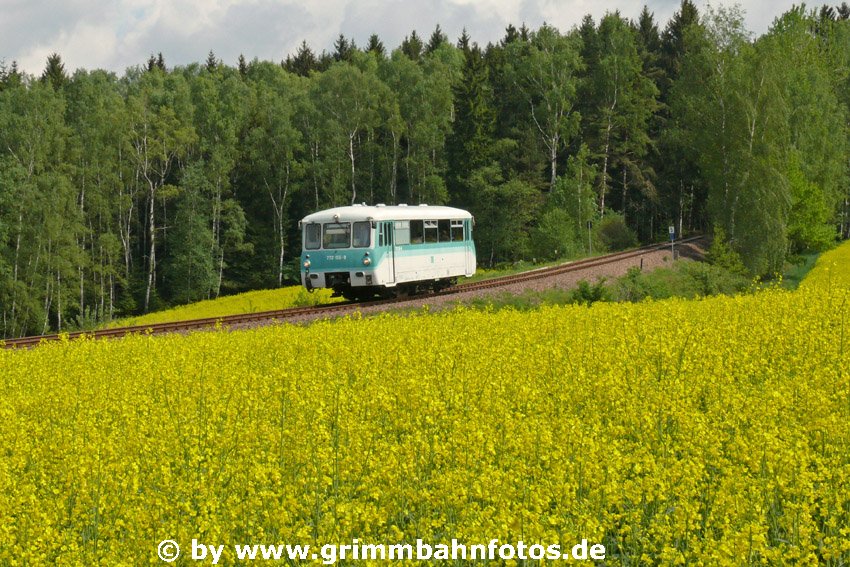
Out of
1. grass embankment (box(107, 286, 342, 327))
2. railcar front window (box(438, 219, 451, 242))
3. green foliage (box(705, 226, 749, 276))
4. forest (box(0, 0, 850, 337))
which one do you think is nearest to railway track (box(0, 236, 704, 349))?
railcar front window (box(438, 219, 451, 242))

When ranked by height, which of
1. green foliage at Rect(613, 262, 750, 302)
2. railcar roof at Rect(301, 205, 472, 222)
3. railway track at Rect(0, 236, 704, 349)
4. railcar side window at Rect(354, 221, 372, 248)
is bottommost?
railway track at Rect(0, 236, 704, 349)

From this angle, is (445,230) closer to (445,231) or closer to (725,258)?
(445,231)

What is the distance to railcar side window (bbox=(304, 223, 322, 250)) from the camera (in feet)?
90.1

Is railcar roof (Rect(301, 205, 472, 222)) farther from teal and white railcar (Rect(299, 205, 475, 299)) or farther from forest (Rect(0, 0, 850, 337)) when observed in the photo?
forest (Rect(0, 0, 850, 337))

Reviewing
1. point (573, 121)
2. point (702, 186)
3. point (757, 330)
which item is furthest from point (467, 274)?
point (702, 186)

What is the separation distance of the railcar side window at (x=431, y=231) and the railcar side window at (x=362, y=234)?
9.98 feet

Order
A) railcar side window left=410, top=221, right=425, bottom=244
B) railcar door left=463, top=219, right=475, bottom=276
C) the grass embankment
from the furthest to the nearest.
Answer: the grass embankment < railcar door left=463, top=219, right=475, bottom=276 < railcar side window left=410, top=221, right=425, bottom=244

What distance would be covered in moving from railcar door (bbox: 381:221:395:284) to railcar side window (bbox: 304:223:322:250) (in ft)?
6.69

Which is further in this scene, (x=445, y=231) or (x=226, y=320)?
(x=445, y=231)

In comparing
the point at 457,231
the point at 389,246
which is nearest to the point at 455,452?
the point at 389,246

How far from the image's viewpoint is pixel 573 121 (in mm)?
62969

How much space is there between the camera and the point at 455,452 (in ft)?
22.2

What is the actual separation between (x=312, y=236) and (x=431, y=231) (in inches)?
154

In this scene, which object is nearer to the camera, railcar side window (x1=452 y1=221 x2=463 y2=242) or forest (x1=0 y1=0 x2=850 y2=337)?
railcar side window (x1=452 y1=221 x2=463 y2=242)
